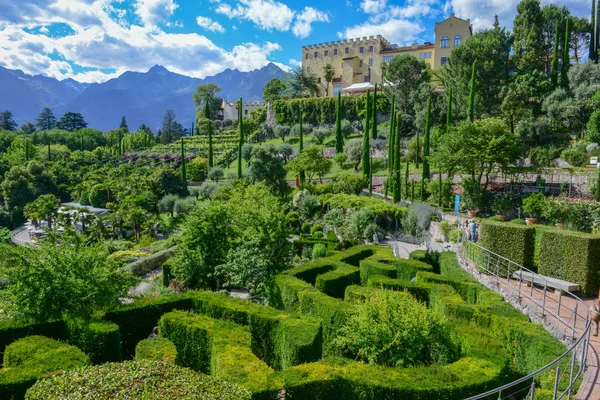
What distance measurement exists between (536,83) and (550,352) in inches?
1667

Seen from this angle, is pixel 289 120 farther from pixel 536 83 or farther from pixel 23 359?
pixel 23 359

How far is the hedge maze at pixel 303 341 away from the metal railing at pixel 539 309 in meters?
0.36

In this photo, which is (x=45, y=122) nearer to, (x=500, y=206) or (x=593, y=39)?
(x=500, y=206)

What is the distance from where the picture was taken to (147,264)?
917 inches

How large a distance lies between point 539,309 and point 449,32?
6601cm

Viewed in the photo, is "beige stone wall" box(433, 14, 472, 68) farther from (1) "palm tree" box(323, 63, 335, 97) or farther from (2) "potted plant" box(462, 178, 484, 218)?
(2) "potted plant" box(462, 178, 484, 218)

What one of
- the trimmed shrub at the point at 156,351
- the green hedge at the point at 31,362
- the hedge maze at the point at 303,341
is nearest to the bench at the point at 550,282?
the hedge maze at the point at 303,341

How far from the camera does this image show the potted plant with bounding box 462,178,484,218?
31422 mm

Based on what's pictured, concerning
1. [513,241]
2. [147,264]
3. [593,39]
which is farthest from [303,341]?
[593,39]

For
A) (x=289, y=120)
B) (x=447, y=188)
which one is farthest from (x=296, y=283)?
(x=289, y=120)

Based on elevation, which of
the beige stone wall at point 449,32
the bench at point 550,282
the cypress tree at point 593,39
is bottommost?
the bench at point 550,282

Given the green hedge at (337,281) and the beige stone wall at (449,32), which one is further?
the beige stone wall at (449,32)

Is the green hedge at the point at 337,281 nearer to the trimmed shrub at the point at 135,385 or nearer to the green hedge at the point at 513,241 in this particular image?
the green hedge at the point at 513,241

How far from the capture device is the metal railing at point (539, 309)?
26.2ft
